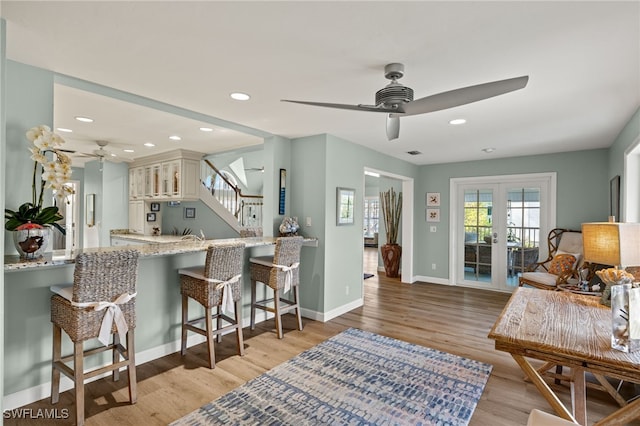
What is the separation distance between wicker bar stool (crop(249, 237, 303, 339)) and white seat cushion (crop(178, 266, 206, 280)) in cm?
75

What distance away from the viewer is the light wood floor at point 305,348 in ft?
7.42

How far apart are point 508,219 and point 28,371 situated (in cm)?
638

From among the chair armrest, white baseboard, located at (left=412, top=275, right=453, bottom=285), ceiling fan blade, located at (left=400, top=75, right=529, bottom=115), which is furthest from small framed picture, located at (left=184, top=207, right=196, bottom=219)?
the chair armrest

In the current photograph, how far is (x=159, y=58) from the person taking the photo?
83.7 inches

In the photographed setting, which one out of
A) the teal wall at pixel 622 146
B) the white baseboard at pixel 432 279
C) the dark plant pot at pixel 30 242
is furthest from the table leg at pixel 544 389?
the white baseboard at pixel 432 279

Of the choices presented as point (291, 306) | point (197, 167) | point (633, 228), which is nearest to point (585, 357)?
point (633, 228)

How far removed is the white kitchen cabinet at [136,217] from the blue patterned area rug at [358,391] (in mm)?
4942

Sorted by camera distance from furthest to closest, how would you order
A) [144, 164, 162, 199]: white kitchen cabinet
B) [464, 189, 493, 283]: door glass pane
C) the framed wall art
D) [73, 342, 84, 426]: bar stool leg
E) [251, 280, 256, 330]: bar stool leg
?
[144, 164, 162, 199]: white kitchen cabinet → [464, 189, 493, 283]: door glass pane → the framed wall art → [251, 280, 256, 330]: bar stool leg → [73, 342, 84, 426]: bar stool leg

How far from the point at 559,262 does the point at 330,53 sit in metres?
4.33

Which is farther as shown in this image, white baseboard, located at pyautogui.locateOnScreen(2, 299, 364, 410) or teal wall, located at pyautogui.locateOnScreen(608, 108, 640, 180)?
teal wall, located at pyautogui.locateOnScreen(608, 108, 640, 180)

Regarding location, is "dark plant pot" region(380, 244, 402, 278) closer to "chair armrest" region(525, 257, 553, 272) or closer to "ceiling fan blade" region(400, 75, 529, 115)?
"chair armrest" region(525, 257, 553, 272)

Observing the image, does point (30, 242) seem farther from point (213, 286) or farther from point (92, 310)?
point (213, 286)

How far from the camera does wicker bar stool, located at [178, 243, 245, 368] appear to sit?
9.41 ft

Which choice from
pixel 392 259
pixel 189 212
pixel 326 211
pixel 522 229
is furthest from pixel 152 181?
pixel 522 229
